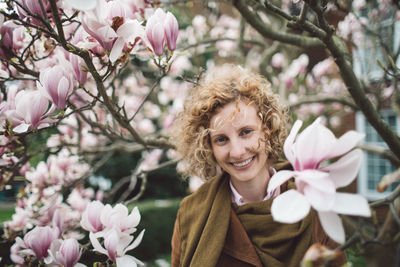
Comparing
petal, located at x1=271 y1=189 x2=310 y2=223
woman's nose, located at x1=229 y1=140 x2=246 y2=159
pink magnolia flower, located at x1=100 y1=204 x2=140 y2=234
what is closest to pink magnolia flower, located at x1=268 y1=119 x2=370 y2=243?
petal, located at x1=271 y1=189 x2=310 y2=223

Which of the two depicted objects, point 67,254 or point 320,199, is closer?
point 320,199

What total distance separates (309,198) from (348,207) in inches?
3.1

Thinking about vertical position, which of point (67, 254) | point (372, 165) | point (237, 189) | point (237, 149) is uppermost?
point (237, 149)

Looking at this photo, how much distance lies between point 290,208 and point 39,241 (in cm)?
103

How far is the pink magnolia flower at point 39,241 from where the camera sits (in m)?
1.21

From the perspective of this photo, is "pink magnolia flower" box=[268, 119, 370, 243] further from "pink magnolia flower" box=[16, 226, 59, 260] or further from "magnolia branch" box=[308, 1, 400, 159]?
"pink magnolia flower" box=[16, 226, 59, 260]

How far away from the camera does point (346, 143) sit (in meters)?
0.70

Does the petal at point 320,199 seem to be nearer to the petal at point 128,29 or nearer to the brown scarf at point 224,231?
the brown scarf at point 224,231

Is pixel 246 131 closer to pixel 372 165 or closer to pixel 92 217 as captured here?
pixel 92 217

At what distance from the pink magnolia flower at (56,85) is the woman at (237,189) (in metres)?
0.57

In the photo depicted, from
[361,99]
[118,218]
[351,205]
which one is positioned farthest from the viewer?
[361,99]

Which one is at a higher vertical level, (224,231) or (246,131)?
(246,131)

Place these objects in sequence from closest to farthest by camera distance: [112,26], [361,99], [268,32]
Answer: [112,26]
[361,99]
[268,32]

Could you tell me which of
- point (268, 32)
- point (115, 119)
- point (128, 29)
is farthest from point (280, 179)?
point (268, 32)
